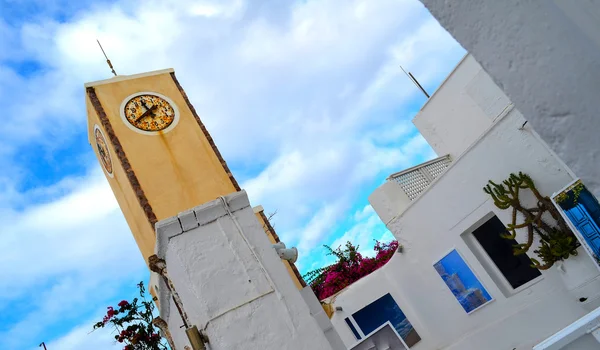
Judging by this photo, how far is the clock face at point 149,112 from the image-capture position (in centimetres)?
873

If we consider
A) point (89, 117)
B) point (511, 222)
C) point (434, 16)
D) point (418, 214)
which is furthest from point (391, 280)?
point (434, 16)

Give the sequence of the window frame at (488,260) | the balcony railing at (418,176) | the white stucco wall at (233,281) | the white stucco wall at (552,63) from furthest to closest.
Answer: the balcony railing at (418,176) < the window frame at (488,260) < the white stucco wall at (233,281) < the white stucco wall at (552,63)

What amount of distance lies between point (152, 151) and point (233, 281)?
4.80m

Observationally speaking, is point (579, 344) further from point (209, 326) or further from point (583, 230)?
point (583, 230)

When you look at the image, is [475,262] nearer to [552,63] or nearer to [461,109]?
[461,109]

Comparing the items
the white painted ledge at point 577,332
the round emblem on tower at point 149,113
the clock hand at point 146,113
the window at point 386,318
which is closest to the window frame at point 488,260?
the window at point 386,318

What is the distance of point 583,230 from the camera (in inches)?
293

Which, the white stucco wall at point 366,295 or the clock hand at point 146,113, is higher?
the clock hand at point 146,113

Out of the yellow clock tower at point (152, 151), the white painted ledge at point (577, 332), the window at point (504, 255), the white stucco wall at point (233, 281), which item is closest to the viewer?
the white painted ledge at point (577, 332)

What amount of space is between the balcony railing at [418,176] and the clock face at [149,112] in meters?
6.11

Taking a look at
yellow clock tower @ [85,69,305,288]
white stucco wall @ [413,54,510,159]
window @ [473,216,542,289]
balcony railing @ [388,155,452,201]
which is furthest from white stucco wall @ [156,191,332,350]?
white stucco wall @ [413,54,510,159]

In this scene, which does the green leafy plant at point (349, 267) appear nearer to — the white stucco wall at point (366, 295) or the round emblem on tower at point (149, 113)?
the white stucco wall at point (366, 295)

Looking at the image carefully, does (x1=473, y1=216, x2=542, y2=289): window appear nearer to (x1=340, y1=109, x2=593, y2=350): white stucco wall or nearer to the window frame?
the window frame

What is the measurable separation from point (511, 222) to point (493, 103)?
3961 mm
